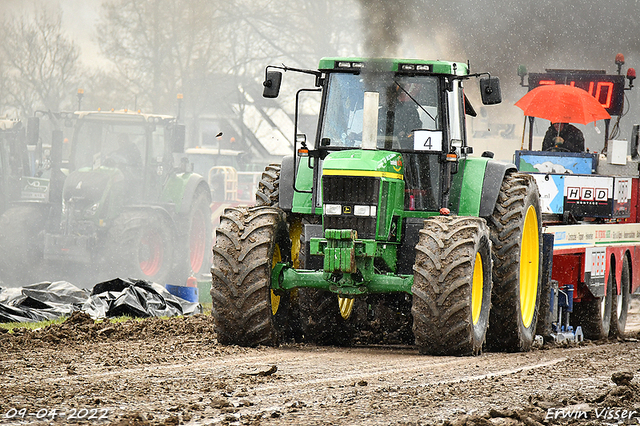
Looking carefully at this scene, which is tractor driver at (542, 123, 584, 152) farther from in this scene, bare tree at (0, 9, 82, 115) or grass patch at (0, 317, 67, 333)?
bare tree at (0, 9, 82, 115)

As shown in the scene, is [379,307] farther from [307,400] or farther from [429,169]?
[307,400]

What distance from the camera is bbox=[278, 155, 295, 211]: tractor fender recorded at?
29.2ft

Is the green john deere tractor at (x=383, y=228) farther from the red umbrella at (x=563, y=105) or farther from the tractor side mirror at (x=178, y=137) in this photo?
the tractor side mirror at (x=178, y=137)

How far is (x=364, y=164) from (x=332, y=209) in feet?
1.58

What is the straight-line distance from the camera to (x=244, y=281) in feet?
26.5

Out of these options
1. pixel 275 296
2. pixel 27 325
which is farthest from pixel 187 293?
pixel 275 296

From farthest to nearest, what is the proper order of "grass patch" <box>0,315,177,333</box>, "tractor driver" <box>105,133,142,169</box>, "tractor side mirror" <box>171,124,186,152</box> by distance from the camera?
"tractor side mirror" <box>171,124,186,152</box> → "tractor driver" <box>105,133,142,169</box> → "grass patch" <box>0,315,177,333</box>

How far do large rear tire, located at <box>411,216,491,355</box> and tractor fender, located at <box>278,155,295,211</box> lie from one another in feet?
4.95

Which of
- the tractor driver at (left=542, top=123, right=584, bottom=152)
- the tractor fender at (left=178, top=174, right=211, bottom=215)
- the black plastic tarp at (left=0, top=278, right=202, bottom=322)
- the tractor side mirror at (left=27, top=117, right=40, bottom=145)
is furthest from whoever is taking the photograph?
the tractor fender at (left=178, top=174, right=211, bottom=215)

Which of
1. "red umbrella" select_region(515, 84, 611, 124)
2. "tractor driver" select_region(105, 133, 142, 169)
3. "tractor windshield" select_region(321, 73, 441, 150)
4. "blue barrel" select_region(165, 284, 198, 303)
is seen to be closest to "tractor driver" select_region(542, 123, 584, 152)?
"red umbrella" select_region(515, 84, 611, 124)

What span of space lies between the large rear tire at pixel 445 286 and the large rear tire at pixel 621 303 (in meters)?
5.84

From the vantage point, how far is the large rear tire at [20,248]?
58.5ft

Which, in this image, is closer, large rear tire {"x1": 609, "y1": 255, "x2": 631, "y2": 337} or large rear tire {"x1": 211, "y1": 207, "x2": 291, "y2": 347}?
large rear tire {"x1": 211, "y1": 207, "x2": 291, "y2": 347}

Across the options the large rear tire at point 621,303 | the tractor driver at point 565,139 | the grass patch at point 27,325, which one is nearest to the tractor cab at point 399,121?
the grass patch at point 27,325
